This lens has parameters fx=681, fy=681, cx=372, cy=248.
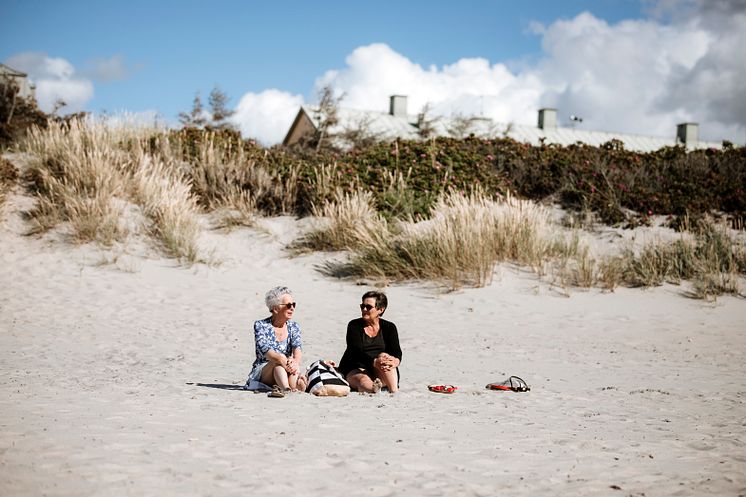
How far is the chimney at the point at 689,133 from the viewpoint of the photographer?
41.8 meters

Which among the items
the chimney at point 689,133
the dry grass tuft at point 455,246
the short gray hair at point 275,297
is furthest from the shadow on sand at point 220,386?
the chimney at point 689,133

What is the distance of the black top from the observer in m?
5.91

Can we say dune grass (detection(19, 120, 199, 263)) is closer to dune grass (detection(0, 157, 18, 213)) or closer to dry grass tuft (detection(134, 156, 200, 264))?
dry grass tuft (detection(134, 156, 200, 264))

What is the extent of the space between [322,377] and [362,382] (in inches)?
15.6

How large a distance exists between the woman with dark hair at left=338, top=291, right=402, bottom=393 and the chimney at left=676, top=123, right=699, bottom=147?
4104cm

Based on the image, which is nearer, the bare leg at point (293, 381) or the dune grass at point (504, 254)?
the bare leg at point (293, 381)

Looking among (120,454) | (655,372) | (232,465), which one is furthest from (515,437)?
(655,372)

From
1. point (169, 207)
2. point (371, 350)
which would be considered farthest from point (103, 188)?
point (371, 350)

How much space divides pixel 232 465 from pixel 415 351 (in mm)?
4727

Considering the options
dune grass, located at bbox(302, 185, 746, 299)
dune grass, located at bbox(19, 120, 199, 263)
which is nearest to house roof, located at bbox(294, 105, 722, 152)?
dune grass, located at bbox(19, 120, 199, 263)

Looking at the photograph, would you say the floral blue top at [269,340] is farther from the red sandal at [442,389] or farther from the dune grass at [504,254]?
the dune grass at [504,254]

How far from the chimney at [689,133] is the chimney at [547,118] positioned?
780 centimetres

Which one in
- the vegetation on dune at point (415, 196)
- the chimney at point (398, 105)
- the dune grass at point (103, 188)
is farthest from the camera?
the chimney at point (398, 105)

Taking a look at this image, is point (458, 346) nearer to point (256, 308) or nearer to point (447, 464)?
point (256, 308)
